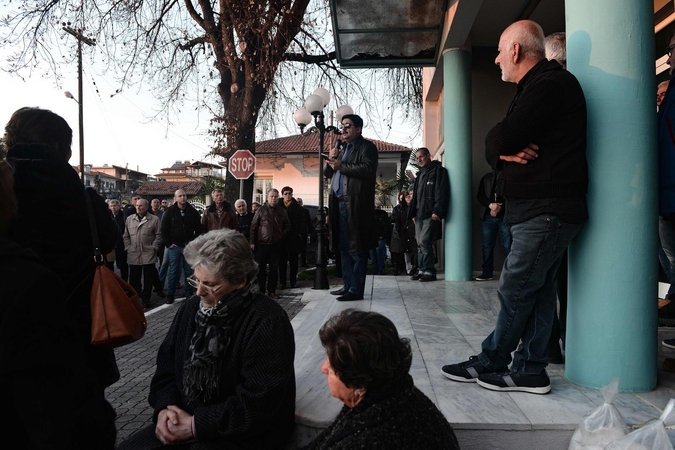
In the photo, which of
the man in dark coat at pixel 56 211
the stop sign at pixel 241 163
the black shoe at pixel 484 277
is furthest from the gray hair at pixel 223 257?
the stop sign at pixel 241 163

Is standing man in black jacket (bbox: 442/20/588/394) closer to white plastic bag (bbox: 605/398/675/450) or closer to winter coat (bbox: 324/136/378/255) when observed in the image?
white plastic bag (bbox: 605/398/675/450)

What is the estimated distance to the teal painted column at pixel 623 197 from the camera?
2.62 meters

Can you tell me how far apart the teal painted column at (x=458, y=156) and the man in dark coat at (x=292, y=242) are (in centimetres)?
356

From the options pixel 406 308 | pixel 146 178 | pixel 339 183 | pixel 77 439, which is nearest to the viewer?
pixel 77 439

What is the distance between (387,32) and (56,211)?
22.4 feet

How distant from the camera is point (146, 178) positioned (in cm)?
11581

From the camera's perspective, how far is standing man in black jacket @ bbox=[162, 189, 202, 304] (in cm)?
919

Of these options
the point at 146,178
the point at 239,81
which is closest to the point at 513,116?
the point at 239,81

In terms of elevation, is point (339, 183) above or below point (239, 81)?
below

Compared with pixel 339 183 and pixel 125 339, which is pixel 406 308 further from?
pixel 125 339

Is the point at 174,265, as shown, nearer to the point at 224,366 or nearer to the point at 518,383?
the point at 224,366

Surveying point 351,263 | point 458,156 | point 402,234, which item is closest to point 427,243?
point 458,156

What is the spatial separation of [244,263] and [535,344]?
62.2 inches

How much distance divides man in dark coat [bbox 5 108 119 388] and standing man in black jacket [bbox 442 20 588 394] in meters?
2.03
